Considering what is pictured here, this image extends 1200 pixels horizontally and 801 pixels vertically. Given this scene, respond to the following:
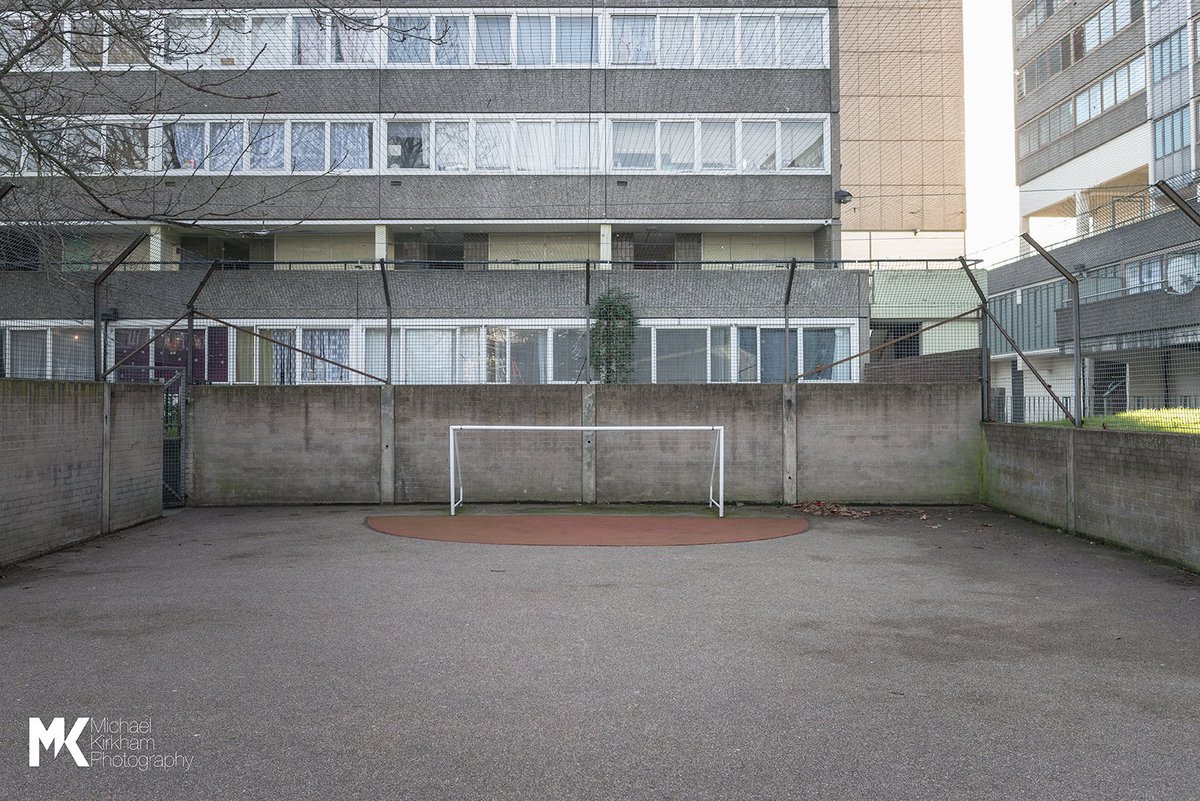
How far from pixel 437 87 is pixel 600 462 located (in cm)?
1171

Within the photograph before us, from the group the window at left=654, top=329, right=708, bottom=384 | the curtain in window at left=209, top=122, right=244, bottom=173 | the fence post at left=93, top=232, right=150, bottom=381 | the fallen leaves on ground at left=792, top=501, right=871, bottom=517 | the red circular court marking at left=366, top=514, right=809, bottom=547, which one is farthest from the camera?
the curtain in window at left=209, top=122, right=244, bottom=173

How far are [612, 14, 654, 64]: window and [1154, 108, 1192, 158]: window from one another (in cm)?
2156

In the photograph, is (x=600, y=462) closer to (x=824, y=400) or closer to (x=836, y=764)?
(x=824, y=400)

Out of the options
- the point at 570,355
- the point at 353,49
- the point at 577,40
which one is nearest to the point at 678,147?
the point at 577,40

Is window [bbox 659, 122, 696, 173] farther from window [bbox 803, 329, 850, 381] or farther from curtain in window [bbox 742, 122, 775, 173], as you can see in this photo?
window [bbox 803, 329, 850, 381]

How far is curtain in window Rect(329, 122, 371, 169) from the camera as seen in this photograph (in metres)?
20.2

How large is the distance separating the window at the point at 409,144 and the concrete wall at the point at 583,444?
9152 millimetres

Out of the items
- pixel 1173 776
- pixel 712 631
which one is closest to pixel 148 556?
pixel 712 631

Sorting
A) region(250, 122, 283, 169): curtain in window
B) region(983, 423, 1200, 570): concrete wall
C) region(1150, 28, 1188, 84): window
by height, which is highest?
region(1150, 28, 1188, 84): window

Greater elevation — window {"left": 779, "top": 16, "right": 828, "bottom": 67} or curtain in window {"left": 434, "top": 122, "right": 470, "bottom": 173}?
window {"left": 779, "top": 16, "right": 828, "bottom": 67}

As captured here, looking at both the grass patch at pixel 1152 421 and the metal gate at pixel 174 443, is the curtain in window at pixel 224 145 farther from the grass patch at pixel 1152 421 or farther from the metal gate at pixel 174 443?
the grass patch at pixel 1152 421

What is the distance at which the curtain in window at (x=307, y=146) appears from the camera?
65.9 feet

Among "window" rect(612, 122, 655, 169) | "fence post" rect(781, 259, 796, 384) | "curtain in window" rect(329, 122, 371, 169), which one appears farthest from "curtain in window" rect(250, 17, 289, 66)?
"fence post" rect(781, 259, 796, 384)

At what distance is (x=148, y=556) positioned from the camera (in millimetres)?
8539
